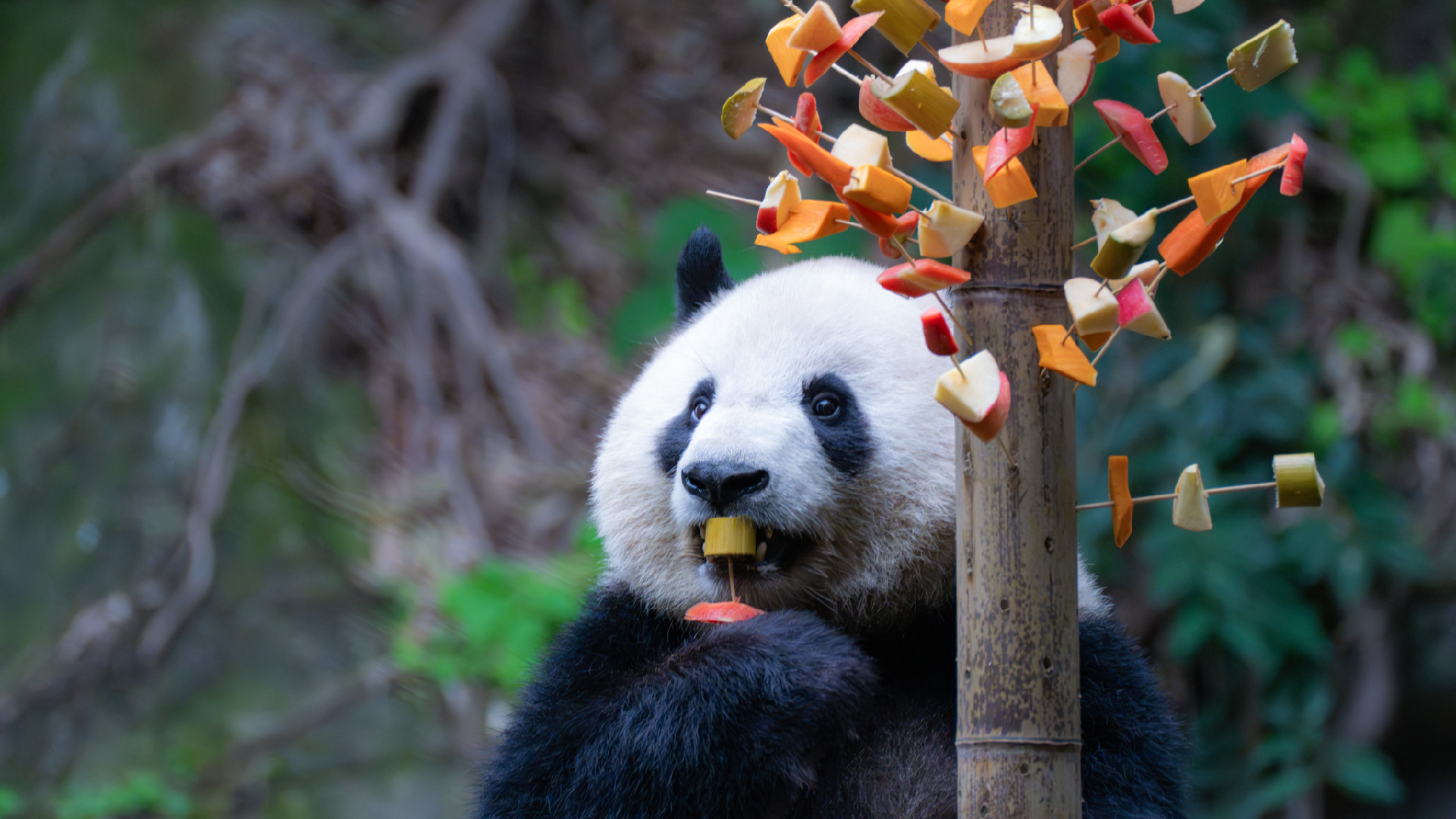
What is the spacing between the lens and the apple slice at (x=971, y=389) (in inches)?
50.5

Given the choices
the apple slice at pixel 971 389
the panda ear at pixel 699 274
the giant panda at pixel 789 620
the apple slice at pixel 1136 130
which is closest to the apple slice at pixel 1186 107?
the apple slice at pixel 1136 130

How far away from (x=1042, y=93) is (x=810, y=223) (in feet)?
1.05

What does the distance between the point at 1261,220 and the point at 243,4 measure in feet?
16.9

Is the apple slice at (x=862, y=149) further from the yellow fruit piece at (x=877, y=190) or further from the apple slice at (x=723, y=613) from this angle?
the apple slice at (x=723, y=613)

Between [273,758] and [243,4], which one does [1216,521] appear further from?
[243,4]

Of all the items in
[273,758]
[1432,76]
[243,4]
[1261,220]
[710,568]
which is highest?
[243,4]

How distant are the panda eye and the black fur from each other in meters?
0.37

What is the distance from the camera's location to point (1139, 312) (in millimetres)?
1321

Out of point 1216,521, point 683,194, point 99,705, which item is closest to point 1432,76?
point 1216,521

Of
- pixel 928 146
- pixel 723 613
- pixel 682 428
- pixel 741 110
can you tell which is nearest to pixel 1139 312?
pixel 928 146

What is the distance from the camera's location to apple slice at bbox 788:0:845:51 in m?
1.37

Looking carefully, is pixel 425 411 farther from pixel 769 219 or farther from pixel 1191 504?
pixel 1191 504

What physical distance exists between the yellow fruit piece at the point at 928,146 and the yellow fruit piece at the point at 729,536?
625 mm

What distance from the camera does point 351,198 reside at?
5949 mm
